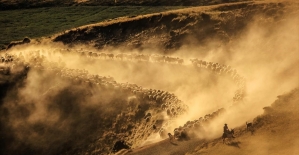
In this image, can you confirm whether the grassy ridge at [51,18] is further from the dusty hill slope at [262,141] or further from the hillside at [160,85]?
the dusty hill slope at [262,141]

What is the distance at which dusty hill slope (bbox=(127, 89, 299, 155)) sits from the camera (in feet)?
75.9

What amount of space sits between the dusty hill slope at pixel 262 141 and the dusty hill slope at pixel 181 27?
18161 mm

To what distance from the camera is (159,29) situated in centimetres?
4812

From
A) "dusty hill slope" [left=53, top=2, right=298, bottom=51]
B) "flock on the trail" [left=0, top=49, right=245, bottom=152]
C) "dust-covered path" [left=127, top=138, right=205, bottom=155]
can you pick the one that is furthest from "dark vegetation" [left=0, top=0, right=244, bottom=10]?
"dust-covered path" [left=127, top=138, right=205, bottom=155]

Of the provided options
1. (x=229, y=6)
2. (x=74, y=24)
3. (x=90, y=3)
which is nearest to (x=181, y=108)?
(x=229, y=6)

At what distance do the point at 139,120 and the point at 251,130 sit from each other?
12939mm

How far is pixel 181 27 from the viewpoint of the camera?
47.0 metres

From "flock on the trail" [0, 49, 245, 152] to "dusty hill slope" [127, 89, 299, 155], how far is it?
1.68m

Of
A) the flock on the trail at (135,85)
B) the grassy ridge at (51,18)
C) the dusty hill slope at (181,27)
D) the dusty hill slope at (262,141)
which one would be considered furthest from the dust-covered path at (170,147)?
the grassy ridge at (51,18)

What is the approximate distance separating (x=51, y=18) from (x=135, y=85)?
36.5 metres

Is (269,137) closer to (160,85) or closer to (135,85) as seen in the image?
(160,85)

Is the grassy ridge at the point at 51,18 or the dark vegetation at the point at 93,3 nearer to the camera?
the grassy ridge at the point at 51,18

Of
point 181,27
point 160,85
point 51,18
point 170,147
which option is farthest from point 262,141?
point 51,18

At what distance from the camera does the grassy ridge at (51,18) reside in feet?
196
